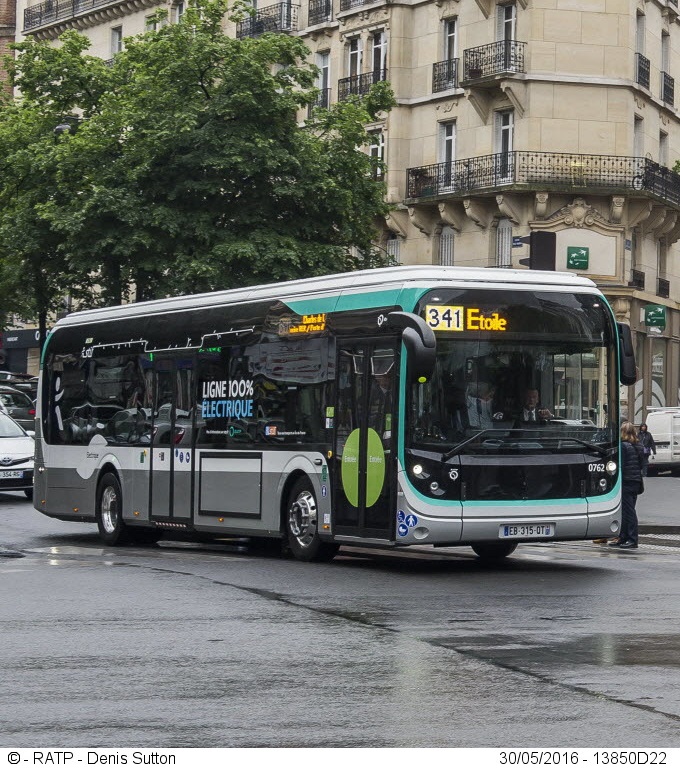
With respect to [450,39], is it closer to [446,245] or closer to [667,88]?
[446,245]

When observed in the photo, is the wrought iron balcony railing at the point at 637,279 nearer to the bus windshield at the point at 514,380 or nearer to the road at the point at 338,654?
the road at the point at 338,654

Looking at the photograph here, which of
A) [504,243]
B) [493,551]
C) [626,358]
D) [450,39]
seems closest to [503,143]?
[504,243]

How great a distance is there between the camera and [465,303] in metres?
15.6

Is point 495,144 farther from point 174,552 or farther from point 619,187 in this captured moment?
point 174,552

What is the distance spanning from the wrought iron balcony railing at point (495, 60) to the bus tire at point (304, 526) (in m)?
33.5

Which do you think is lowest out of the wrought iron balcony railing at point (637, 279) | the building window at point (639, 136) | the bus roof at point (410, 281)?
the bus roof at point (410, 281)

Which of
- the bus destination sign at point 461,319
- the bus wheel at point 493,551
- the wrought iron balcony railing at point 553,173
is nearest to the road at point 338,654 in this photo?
the bus wheel at point 493,551

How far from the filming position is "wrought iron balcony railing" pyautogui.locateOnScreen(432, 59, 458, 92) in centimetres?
5094

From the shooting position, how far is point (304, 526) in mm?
16922

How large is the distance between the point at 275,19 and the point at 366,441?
4195 centimetres

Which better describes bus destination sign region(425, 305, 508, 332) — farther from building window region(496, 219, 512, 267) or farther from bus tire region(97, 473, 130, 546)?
building window region(496, 219, 512, 267)

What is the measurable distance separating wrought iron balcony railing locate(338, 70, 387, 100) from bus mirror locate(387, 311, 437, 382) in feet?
125

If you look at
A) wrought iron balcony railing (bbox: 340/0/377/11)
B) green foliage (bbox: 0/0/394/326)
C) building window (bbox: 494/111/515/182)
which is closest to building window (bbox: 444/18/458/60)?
building window (bbox: 494/111/515/182)

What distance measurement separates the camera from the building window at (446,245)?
5159cm
